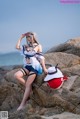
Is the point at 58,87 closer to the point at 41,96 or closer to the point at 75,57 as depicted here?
the point at 41,96

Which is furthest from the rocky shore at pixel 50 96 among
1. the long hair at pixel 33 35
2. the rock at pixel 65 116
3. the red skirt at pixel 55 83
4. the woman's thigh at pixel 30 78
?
the long hair at pixel 33 35

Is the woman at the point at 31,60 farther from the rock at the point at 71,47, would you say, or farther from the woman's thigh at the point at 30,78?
the rock at the point at 71,47

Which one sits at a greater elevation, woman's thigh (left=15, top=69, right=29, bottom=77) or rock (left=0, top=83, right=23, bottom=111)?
woman's thigh (left=15, top=69, right=29, bottom=77)

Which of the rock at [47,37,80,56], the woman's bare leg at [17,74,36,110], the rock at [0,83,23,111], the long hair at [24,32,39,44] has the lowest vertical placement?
the rock at [0,83,23,111]

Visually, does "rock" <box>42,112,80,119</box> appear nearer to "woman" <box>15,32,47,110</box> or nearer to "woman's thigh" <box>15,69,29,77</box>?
"woman" <box>15,32,47,110</box>

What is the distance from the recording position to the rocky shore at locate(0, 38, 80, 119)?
1050cm

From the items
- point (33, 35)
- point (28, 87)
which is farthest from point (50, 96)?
point (33, 35)

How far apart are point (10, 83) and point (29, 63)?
2.75m

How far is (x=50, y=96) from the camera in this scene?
11.1 metres

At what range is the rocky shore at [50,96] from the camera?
10.5 meters

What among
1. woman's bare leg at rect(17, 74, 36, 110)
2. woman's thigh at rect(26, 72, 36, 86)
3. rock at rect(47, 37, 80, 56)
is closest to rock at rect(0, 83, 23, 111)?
woman's bare leg at rect(17, 74, 36, 110)

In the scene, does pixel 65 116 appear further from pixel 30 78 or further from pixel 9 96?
pixel 9 96

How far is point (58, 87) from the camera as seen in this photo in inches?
438

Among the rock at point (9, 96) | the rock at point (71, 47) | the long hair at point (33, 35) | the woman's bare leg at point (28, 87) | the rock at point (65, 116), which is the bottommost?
the rock at point (9, 96)
